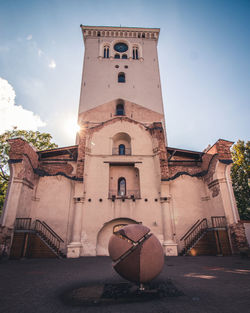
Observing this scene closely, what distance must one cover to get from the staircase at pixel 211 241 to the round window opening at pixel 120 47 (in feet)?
94.3

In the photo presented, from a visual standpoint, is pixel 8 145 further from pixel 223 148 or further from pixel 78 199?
pixel 223 148

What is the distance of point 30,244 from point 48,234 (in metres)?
1.73

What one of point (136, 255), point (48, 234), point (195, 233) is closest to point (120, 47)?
point (48, 234)

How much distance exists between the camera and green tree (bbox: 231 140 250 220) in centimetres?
2233

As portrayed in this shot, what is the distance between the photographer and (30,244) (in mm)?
13188

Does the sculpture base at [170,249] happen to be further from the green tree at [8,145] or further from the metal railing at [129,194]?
the green tree at [8,145]

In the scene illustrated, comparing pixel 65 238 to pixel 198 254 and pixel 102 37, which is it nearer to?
pixel 198 254

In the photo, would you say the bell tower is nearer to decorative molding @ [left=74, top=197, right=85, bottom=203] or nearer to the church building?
the church building

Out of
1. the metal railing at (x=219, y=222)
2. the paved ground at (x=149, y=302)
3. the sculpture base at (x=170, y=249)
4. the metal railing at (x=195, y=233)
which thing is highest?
the metal railing at (x=219, y=222)

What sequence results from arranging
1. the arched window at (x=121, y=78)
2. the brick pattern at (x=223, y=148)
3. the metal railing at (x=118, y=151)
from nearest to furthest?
the brick pattern at (x=223, y=148), the metal railing at (x=118, y=151), the arched window at (x=121, y=78)

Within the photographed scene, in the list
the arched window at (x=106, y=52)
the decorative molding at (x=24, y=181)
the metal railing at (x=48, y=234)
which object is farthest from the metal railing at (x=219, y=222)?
the arched window at (x=106, y=52)

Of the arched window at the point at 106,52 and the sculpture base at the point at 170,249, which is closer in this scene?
the sculpture base at the point at 170,249

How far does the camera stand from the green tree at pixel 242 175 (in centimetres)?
2233

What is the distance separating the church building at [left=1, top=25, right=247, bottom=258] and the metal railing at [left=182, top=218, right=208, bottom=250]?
0.08 m
